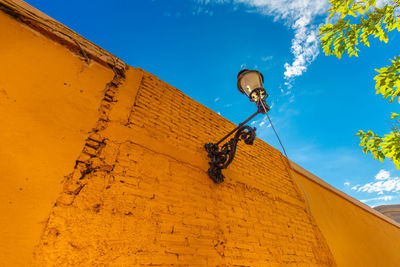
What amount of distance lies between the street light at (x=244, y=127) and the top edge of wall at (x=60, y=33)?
1556 mm

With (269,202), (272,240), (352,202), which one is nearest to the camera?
(272,240)

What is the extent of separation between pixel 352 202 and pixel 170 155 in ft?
19.3

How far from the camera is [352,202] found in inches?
203

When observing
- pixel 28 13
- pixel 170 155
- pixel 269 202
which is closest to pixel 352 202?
pixel 269 202

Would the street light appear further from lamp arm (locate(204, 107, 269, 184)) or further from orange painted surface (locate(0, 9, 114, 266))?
orange painted surface (locate(0, 9, 114, 266))

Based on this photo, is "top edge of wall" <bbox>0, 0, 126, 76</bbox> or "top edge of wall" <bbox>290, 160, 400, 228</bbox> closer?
"top edge of wall" <bbox>0, 0, 126, 76</bbox>

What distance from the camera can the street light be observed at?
2.18m

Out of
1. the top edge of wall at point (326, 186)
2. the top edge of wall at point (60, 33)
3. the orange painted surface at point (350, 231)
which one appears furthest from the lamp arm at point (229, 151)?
the top edge of wall at point (326, 186)

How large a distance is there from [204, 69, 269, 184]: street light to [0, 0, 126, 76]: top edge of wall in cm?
156

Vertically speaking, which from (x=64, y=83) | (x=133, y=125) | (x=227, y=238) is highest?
(x=64, y=83)

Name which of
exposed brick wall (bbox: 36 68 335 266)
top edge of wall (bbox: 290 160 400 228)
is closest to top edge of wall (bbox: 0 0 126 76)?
exposed brick wall (bbox: 36 68 335 266)

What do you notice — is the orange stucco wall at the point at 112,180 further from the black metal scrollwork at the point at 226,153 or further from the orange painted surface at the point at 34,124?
the black metal scrollwork at the point at 226,153

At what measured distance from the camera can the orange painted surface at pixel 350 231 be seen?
3.52 metres

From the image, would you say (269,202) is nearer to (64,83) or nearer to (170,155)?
(170,155)
